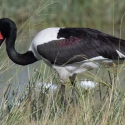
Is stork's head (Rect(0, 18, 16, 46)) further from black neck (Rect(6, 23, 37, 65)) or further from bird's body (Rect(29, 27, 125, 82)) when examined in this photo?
bird's body (Rect(29, 27, 125, 82))

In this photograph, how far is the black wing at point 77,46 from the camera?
661cm

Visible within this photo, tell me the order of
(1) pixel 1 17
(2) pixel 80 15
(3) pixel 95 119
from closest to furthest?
1. (3) pixel 95 119
2. (1) pixel 1 17
3. (2) pixel 80 15

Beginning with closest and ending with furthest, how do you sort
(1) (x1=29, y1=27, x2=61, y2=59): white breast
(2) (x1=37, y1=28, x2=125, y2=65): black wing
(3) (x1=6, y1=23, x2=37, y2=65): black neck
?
(2) (x1=37, y1=28, x2=125, y2=65): black wing
(1) (x1=29, y1=27, x2=61, y2=59): white breast
(3) (x1=6, y1=23, x2=37, y2=65): black neck

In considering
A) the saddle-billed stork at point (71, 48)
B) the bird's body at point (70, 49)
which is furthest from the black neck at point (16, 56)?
the bird's body at point (70, 49)

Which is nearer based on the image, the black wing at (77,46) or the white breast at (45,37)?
the black wing at (77,46)

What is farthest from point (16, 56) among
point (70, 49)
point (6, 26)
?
point (70, 49)

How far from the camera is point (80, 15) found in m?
12.0

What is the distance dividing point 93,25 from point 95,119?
7043 mm

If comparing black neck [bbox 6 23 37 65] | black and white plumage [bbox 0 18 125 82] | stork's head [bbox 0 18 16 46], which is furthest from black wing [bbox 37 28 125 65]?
stork's head [bbox 0 18 16 46]

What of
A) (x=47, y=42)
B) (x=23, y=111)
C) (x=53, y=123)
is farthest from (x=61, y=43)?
(x=53, y=123)

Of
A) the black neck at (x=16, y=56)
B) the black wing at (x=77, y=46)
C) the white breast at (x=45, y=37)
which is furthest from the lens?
the black neck at (x=16, y=56)

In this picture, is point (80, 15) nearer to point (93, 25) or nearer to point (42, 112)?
point (93, 25)

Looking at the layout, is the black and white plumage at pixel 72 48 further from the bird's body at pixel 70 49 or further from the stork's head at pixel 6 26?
the stork's head at pixel 6 26

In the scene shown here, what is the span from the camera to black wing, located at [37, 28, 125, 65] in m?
6.61
